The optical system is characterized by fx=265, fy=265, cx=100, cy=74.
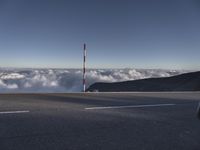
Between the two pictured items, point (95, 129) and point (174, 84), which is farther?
point (174, 84)

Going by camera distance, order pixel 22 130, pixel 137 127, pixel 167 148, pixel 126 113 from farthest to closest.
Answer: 1. pixel 126 113
2. pixel 137 127
3. pixel 22 130
4. pixel 167 148

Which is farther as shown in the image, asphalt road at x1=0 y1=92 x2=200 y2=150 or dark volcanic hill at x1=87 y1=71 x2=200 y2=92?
dark volcanic hill at x1=87 y1=71 x2=200 y2=92

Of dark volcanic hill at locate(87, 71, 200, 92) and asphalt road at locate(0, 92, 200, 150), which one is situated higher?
asphalt road at locate(0, 92, 200, 150)

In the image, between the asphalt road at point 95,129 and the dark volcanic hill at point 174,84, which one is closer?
the asphalt road at point 95,129

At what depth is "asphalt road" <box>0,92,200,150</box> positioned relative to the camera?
13.2ft

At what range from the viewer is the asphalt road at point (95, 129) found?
4012mm

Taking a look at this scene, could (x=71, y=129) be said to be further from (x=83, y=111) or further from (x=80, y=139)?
(x=83, y=111)

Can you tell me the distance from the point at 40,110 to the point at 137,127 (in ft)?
9.00

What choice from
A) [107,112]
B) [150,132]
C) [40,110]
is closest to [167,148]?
[150,132]

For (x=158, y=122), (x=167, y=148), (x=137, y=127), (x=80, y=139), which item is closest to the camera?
(x=167, y=148)

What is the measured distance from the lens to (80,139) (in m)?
4.27

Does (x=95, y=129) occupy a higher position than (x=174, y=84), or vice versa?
(x=95, y=129)

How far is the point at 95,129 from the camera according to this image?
4941mm

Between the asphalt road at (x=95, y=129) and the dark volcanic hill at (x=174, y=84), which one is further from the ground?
the asphalt road at (x=95, y=129)
